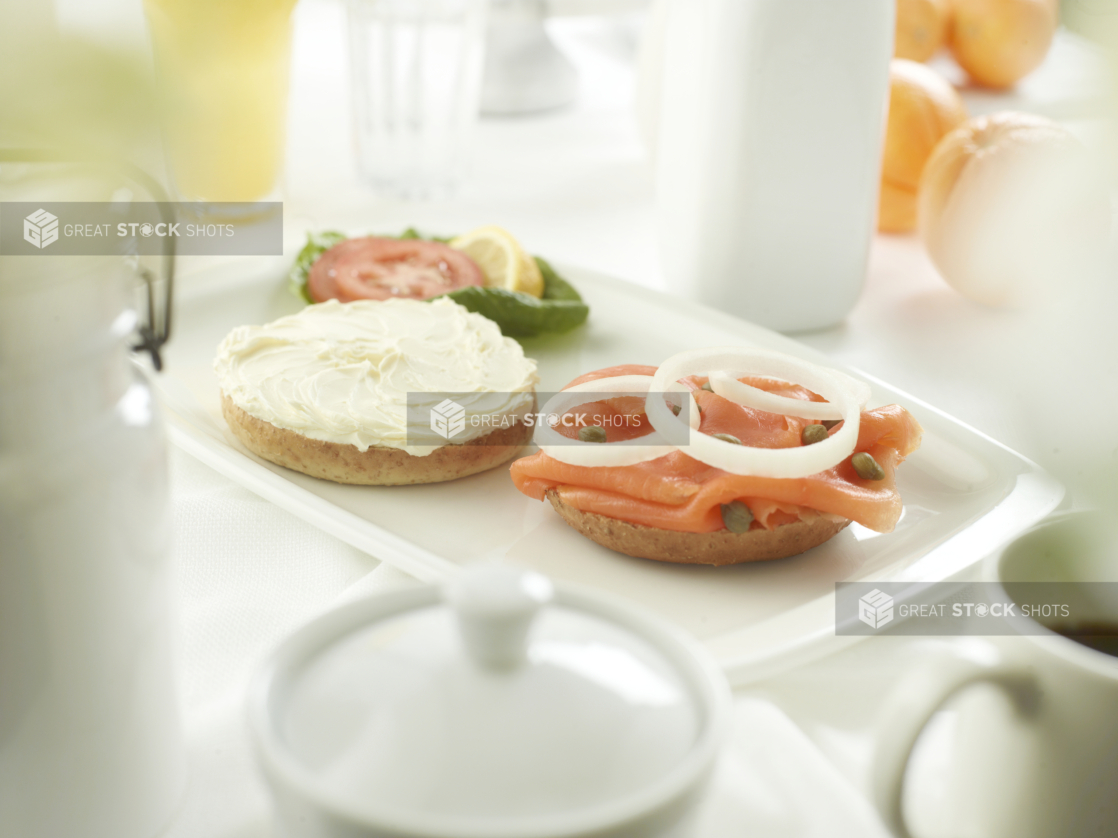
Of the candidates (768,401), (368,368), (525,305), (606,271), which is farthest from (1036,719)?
(606,271)

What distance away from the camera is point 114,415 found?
2.28 ft

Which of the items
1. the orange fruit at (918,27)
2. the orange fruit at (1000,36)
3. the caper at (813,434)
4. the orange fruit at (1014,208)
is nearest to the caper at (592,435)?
the caper at (813,434)

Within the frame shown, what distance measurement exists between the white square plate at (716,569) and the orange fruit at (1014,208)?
0.54m

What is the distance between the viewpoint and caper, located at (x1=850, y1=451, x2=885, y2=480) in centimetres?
120

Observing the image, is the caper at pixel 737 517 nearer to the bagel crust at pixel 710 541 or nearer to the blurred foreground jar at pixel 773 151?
the bagel crust at pixel 710 541

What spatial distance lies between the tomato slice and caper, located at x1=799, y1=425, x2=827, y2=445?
2.64 feet

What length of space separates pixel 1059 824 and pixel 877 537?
527 mm

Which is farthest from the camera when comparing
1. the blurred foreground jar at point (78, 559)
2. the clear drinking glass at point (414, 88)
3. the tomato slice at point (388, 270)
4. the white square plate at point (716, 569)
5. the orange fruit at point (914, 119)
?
the clear drinking glass at point (414, 88)

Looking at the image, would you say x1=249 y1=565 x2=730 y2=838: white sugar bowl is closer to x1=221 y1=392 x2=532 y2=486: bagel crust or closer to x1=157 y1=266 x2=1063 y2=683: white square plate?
x1=157 y1=266 x2=1063 y2=683: white square plate

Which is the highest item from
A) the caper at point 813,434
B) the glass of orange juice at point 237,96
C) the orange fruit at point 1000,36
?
the orange fruit at point 1000,36

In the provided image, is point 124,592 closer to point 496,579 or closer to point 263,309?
point 496,579

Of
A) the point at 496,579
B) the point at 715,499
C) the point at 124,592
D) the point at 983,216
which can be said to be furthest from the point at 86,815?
the point at 983,216

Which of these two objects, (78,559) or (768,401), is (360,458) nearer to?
(768,401)

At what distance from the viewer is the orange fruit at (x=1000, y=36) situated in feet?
9.24
